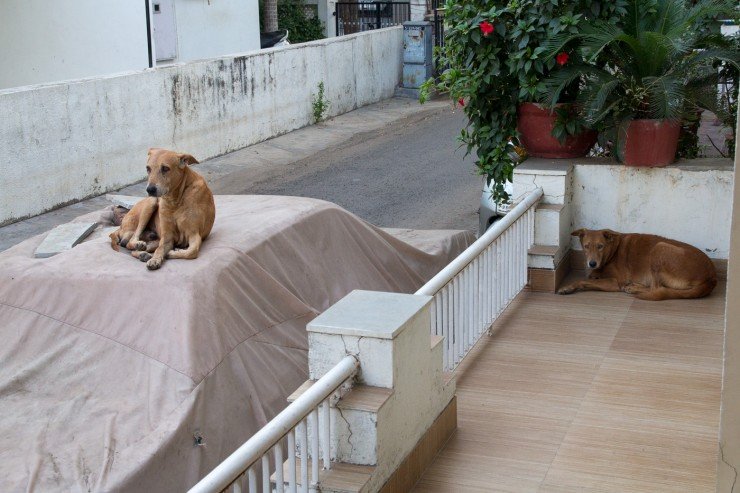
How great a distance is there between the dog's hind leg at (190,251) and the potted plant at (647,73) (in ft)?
9.68

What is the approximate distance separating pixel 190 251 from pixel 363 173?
9.80 meters

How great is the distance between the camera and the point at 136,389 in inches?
231

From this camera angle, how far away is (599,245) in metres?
7.69

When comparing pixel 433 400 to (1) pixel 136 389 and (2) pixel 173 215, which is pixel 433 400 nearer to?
(1) pixel 136 389

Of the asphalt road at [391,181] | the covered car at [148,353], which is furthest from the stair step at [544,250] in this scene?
the asphalt road at [391,181]

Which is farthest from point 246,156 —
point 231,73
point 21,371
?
point 21,371

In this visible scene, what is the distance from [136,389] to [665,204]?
441 cm

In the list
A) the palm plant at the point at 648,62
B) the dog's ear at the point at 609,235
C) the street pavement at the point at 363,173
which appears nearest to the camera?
the palm plant at the point at 648,62

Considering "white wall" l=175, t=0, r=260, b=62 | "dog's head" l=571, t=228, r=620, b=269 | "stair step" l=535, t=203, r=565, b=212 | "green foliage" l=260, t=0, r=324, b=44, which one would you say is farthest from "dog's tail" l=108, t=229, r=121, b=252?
"green foliage" l=260, t=0, r=324, b=44

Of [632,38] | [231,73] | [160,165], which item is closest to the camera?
[160,165]

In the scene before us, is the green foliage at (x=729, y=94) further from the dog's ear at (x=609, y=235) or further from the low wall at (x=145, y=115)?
the low wall at (x=145, y=115)

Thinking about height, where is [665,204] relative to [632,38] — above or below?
below

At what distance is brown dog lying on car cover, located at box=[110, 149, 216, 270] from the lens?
6637mm

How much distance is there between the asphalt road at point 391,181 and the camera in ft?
44.9
